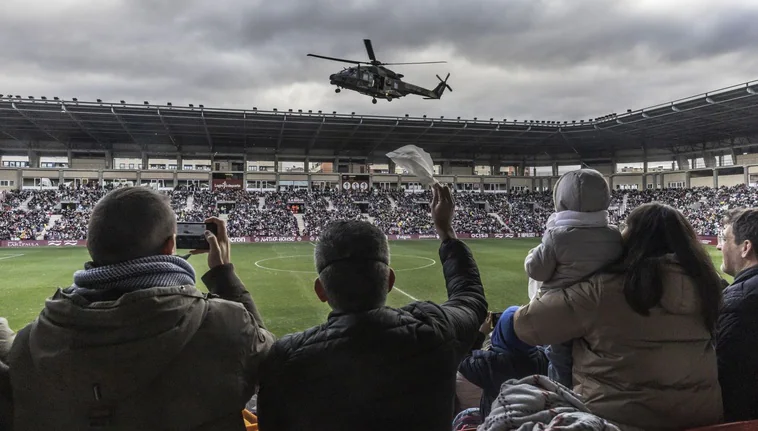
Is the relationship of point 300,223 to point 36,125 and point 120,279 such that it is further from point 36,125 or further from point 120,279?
point 120,279

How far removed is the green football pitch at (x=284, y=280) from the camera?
1340 cm

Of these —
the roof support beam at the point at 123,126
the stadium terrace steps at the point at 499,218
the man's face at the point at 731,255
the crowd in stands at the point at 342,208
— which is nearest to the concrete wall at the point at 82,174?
the crowd in stands at the point at 342,208

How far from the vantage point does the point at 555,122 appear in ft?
167

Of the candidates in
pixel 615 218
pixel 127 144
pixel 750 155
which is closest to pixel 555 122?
pixel 615 218

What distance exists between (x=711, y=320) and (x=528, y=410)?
3.78 feet

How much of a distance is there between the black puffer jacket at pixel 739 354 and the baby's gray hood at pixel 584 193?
0.99 metres

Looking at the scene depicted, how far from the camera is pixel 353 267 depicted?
1839 millimetres

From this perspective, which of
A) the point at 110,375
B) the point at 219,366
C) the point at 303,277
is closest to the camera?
the point at 110,375

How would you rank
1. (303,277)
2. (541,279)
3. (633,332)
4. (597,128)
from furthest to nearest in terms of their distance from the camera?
1. (597,128)
2. (303,277)
3. (541,279)
4. (633,332)

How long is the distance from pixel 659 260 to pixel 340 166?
193ft

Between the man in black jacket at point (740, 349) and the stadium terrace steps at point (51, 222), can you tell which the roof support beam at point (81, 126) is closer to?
the stadium terrace steps at point (51, 222)

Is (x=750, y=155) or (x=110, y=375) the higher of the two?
(x=750, y=155)

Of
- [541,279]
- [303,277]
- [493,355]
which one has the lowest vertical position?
[303,277]

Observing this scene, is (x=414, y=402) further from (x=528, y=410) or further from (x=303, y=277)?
(x=303, y=277)
